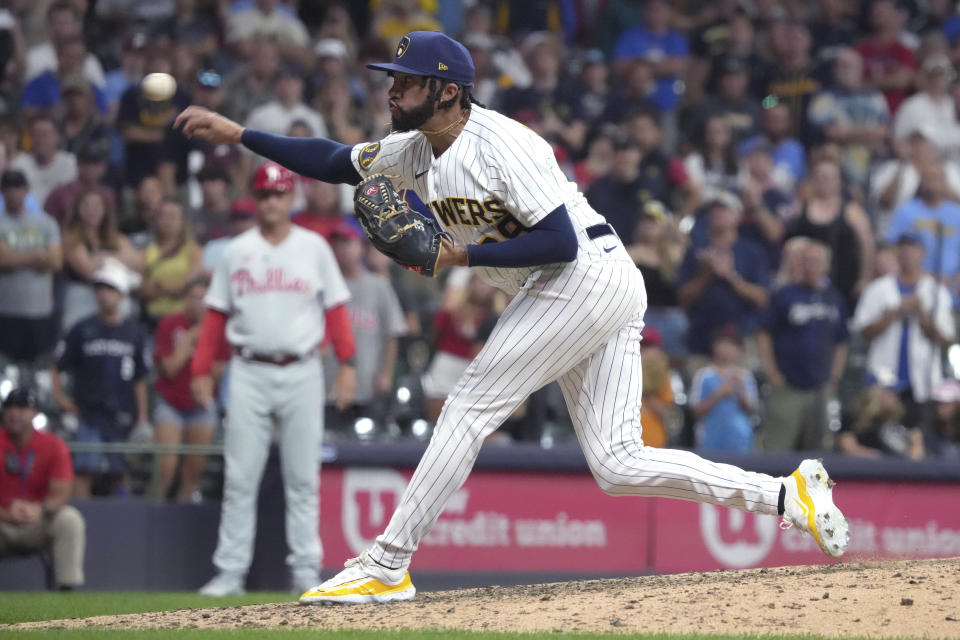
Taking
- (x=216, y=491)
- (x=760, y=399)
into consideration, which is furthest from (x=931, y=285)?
(x=216, y=491)

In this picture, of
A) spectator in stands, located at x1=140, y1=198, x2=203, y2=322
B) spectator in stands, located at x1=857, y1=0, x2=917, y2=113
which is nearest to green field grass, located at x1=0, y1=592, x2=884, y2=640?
spectator in stands, located at x1=140, y1=198, x2=203, y2=322

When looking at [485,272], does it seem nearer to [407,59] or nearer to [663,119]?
[407,59]

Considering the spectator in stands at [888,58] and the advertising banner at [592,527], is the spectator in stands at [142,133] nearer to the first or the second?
the advertising banner at [592,527]

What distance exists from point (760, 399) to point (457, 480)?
6066 mm

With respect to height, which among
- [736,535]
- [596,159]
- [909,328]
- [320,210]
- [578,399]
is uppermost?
[596,159]

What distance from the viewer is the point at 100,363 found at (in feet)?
30.3

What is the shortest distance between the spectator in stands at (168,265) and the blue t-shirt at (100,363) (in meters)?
0.79

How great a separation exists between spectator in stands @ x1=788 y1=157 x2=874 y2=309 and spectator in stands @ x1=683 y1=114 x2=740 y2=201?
0.79m

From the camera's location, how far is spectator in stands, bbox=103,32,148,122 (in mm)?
11852

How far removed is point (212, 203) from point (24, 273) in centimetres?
162

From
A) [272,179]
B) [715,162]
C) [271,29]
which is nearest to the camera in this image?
[272,179]

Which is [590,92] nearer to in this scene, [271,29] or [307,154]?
[271,29]

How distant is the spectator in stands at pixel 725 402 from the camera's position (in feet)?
33.3

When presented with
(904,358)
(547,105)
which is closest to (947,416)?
(904,358)
